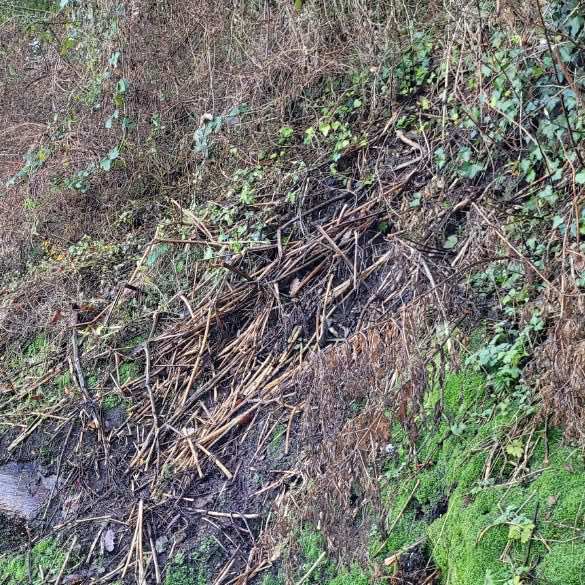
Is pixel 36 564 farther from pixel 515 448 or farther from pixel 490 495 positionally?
pixel 515 448

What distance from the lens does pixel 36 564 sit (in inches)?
200

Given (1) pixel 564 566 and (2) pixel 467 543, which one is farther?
(2) pixel 467 543

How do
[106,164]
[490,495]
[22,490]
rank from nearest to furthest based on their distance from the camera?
[490,495], [22,490], [106,164]

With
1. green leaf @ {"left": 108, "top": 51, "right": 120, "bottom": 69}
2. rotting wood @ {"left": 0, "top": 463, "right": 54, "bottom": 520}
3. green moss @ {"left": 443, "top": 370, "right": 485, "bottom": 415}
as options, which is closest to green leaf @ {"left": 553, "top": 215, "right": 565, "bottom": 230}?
green moss @ {"left": 443, "top": 370, "right": 485, "bottom": 415}

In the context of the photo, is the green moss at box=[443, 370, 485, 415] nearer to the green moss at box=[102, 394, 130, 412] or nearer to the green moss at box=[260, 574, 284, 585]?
the green moss at box=[260, 574, 284, 585]

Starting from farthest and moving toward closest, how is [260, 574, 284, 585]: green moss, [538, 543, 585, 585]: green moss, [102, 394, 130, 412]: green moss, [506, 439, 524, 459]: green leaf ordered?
[102, 394, 130, 412]: green moss < [260, 574, 284, 585]: green moss < [506, 439, 524, 459]: green leaf < [538, 543, 585, 585]: green moss

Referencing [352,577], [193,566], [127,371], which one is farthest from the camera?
[127,371]

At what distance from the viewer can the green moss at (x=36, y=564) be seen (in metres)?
4.95

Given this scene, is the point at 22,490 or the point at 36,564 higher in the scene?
the point at 22,490

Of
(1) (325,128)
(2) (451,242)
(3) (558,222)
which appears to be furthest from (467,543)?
(1) (325,128)

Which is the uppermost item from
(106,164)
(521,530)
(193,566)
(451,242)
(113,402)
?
(106,164)

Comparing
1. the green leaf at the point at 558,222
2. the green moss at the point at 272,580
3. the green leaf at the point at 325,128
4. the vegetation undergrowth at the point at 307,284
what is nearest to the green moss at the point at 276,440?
the vegetation undergrowth at the point at 307,284

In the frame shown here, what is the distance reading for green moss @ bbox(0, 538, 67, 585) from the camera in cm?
495

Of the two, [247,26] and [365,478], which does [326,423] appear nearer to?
[365,478]
